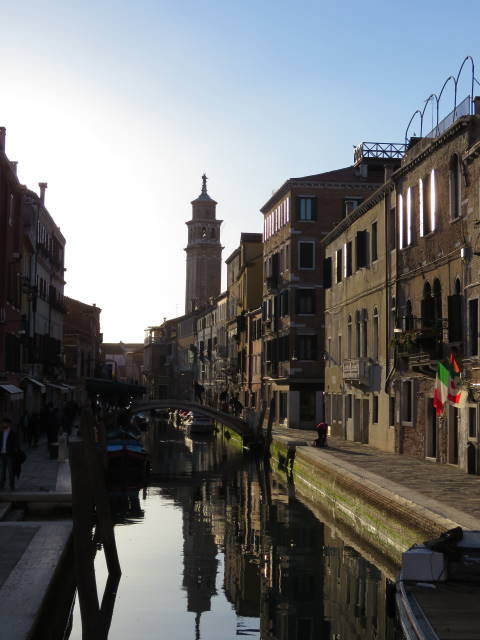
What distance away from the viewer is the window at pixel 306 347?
169ft

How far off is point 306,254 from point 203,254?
77.0m

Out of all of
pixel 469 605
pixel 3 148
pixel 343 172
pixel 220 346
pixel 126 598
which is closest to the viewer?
pixel 469 605

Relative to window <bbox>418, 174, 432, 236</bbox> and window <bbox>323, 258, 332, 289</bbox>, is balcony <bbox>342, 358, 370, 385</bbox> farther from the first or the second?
window <bbox>418, 174, 432, 236</bbox>

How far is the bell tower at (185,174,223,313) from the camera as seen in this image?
128 meters

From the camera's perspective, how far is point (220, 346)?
8362 cm

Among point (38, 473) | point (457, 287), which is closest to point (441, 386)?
point (457, 287)

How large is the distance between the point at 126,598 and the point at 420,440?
1573 centimetres

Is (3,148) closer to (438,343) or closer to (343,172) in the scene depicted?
(438,343)

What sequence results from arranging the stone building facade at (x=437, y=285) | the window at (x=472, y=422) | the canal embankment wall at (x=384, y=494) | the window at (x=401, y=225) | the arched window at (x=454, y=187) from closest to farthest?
the canal embankment wall at (x=384, y=494), the window at (x=472, y=422), the stone building facade at (x=437, y=285), the arched window at (x=454, y=187), the window at (x=401, y=225)

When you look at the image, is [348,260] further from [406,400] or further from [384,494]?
[384,494]

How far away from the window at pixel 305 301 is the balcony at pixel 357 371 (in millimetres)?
12342

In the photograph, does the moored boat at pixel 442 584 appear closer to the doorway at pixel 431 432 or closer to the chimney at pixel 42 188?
the doorway at pixel 431 432

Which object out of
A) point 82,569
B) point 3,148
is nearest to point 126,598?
point 82,569

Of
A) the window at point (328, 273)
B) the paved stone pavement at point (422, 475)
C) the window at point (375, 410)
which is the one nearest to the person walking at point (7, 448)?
the paved stone pavement at point (422, 475)
